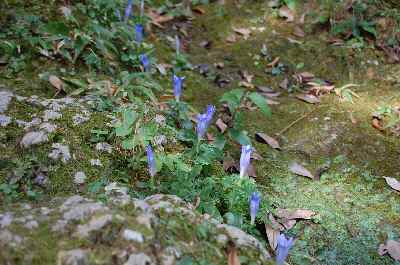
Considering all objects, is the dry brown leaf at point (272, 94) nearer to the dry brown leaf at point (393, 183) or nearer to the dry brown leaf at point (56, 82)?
the dry brown leaf at point (393, 183)

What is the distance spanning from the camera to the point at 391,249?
2.54m

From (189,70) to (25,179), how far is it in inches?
82.3

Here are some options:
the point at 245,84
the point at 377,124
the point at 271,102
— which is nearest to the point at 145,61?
the point at 245,84

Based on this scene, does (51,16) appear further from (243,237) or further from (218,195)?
(243,237)

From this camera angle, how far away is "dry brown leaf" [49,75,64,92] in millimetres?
3162

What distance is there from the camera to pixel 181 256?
1638 millimetres

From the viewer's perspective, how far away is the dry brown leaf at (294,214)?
2703 mm

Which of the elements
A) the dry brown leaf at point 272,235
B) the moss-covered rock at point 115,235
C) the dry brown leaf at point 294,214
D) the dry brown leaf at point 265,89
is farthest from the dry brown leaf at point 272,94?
the moss-covered rock at point 115,235

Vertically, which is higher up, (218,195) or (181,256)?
(181,256)

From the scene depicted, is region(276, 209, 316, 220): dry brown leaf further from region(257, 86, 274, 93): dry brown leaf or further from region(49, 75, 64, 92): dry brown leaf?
region(49, 75, 64, 92): dry brown leaf

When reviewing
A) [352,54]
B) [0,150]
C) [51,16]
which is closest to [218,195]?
[0,150]

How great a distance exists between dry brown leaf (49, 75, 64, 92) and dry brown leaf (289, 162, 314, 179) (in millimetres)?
1617

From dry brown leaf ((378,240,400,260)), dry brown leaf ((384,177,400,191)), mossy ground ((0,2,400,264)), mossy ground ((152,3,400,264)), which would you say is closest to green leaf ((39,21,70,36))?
mossy ground ((0,2,400,264))

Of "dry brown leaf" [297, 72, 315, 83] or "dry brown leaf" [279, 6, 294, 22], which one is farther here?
"dry brown leaf" [279, 6, 294, 22]
